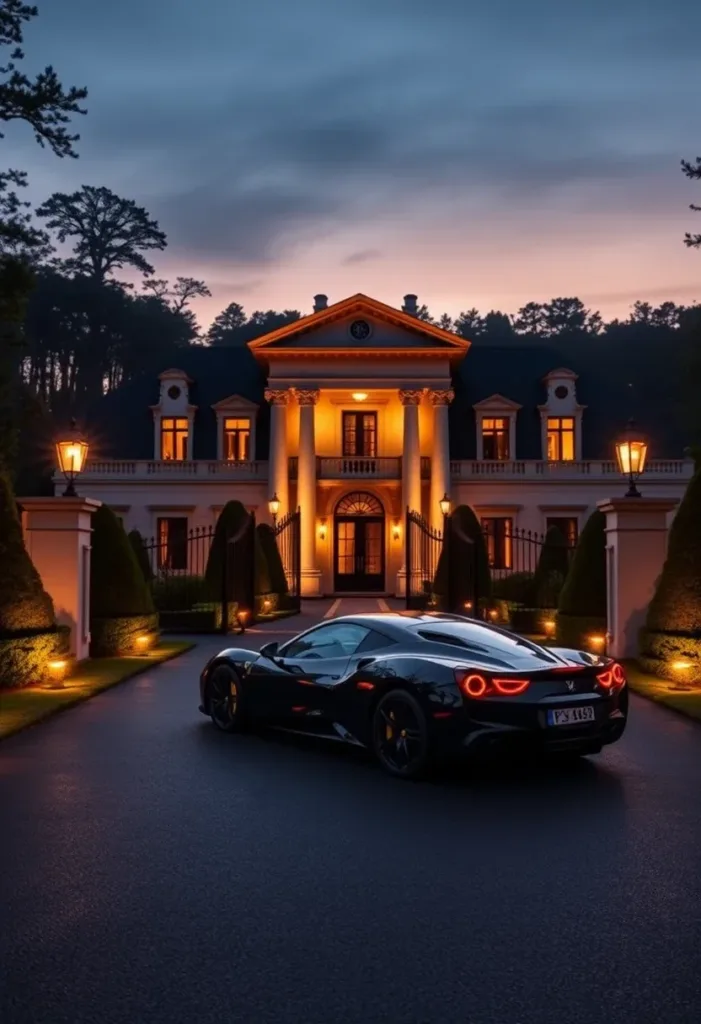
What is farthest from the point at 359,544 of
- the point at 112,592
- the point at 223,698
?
the point at 223,698

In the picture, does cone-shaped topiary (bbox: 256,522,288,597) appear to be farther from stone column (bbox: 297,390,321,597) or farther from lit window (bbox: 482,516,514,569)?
lit window (bbox: 482,516,514,569)

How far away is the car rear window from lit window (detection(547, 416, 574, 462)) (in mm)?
40045

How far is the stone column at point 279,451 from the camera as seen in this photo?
46031 millimetres

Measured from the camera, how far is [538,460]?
4750cm

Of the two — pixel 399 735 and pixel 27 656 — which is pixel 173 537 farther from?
pixel 399 735

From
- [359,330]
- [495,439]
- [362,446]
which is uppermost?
[359,330]

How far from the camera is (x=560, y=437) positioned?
48844mm

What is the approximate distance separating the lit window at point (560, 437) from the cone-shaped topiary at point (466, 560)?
20.3 meters

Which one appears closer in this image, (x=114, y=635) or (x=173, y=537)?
(x=114, y=635)

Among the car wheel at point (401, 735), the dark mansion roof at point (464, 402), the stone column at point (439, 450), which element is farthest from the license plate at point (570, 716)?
the dark mansion roof at point (464, 402)

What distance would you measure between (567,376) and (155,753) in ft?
137

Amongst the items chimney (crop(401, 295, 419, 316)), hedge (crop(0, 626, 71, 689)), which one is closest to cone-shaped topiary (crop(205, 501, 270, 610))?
hedge (crop(0, 626, 71, 689))

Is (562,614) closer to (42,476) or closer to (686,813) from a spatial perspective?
(686,813)

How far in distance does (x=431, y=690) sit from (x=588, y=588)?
11485 millimetres
